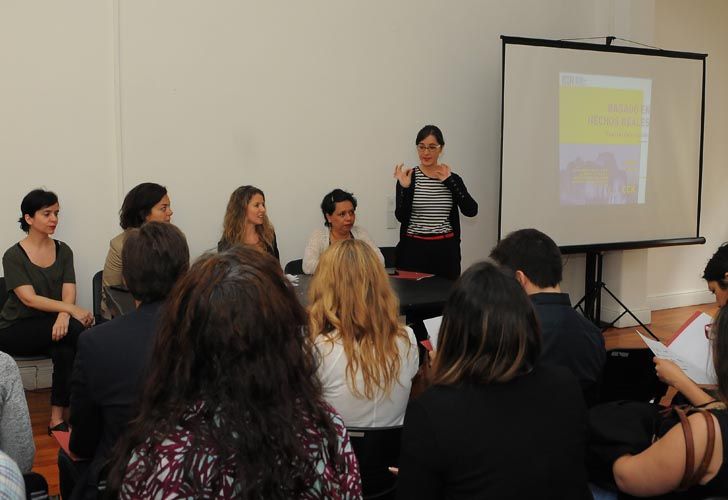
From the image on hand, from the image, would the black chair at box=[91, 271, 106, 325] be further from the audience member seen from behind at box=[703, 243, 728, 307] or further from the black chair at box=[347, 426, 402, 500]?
the audience member seen from behind at box=[703, 243, 728, 307]

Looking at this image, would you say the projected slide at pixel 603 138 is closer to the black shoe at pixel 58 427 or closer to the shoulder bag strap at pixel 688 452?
the black shoe at pixel 58 427

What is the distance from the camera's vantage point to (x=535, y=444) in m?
1.32

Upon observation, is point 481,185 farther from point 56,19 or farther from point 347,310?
point 347,310

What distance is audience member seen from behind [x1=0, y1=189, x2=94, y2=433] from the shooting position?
3.55 metres

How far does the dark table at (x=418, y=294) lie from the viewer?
330 centimetres

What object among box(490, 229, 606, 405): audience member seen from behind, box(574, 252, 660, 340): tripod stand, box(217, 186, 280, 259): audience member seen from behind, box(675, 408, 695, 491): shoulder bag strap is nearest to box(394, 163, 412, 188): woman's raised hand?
box(217, 186, 280, 259): audience member seen from behind

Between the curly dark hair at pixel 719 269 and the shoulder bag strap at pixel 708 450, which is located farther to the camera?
the curly dark hair at pixel 719 269

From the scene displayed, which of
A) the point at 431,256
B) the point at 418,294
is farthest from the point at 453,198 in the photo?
the point at 418,294

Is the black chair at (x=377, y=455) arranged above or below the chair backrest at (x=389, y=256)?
below

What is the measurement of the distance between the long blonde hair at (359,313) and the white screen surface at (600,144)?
333 cm

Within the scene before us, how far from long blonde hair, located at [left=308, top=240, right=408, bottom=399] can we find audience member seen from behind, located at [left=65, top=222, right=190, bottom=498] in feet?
1.44

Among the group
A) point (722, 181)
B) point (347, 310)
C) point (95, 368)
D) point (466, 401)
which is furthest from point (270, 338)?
point (722, 181)

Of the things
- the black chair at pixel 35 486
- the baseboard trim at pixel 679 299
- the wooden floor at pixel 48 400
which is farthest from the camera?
the baseboard trim at pixel 679 299

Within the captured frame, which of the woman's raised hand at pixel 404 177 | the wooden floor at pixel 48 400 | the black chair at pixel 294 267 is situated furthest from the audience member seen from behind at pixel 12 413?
the woman's raised hand at pixel 404 177
